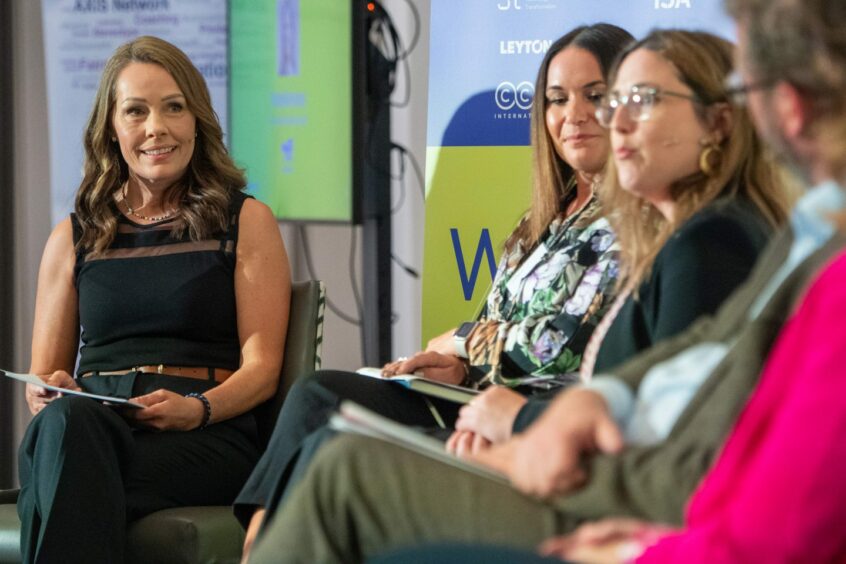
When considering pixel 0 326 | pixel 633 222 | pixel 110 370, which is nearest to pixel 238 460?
pixel 110 370

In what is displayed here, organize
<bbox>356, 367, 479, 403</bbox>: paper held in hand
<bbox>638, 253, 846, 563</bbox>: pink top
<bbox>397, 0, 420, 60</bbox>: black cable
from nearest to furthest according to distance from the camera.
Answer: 1. <bbox>638, 253, 846, 563</bbox>: pink top
2. <bbox>356, 367, 479, 403</bbox>: paper held in hand
3. <bbox>397, 0, 420, 60</bbox>: black cable

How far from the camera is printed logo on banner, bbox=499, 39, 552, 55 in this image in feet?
12.3

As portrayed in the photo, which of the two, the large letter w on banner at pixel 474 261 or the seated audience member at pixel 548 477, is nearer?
the seated audience member at pixel 548 477

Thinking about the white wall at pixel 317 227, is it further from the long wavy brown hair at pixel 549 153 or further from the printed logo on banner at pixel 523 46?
the long wavy brown hair at pixel 549 153

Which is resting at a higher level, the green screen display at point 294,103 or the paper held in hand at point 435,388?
the green screen display at point 294,103

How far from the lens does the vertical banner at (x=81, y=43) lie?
4594 millimetres

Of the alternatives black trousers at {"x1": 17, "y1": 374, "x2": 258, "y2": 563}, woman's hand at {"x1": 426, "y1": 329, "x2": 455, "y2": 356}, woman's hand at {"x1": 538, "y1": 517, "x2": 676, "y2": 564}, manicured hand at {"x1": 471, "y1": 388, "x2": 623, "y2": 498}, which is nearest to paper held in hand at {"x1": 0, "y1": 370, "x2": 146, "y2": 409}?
black trousers at {"x1": 17, "y1": 374, "x2": 258, "y2": 563}

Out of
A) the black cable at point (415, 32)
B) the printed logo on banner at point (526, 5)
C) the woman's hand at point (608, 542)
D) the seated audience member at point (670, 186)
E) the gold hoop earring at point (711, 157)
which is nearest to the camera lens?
the woman's hand at point (608, 542)

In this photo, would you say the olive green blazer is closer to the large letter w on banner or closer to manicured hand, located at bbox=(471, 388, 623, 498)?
manicured hand, located at bbox=(471, 388, 623, 498)

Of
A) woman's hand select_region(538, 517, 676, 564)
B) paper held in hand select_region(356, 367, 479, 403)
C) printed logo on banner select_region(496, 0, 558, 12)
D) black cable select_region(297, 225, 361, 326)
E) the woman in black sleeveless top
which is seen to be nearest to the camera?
woman's hand select_region(538, 517, 676, 564)

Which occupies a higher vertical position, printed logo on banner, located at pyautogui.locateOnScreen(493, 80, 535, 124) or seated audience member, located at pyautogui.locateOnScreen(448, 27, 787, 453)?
printed logo on banner, located at pyautogui.locateOnScreen(493, 80, 535, 124)

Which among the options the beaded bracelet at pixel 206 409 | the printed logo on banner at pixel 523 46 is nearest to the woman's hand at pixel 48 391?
the beaded bracelet at pixel 206 409

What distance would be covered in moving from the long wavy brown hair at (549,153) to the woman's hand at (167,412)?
31.9 inches

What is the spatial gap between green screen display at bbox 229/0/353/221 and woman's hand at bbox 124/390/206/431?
169 cm
